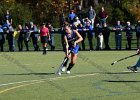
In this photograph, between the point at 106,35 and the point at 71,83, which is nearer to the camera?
the point at 71,83

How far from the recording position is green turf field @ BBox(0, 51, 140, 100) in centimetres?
1478

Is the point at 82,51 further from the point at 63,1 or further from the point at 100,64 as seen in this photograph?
the point at 63,1

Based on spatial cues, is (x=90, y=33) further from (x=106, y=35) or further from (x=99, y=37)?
(x=106, y=35)

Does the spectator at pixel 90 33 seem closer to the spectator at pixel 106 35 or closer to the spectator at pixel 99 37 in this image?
the spectator at pixel 99 37

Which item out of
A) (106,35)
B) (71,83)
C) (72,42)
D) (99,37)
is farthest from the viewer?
(106,35)

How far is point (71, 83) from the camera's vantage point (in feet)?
58.4

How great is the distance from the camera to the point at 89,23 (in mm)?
36781

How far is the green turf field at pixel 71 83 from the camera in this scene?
48.5 ft

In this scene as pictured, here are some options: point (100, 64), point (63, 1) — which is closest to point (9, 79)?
point (100, 64)

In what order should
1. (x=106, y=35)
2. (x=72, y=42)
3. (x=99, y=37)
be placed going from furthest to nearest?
(x=106, y=35) → (x=99, y=37) → (x=72, y=42)

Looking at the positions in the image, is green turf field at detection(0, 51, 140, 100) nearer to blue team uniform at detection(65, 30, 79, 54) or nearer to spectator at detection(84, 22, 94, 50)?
blue team uniform at detection(65, 30, 79, 54)

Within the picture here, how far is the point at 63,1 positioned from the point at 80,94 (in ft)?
146

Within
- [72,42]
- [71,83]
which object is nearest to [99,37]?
[72,42]

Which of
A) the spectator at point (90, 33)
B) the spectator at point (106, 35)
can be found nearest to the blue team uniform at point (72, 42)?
the spectator at point (90, 33)
